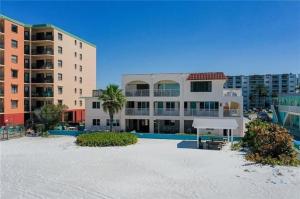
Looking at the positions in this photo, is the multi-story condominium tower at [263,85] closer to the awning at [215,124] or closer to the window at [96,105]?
the window at [96,105]

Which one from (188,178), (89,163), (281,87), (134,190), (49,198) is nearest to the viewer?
(49,198)

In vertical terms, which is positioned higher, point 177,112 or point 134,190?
point 177,112

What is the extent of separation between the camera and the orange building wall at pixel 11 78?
41.4 m

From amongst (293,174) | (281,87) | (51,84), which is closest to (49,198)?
(293,174)

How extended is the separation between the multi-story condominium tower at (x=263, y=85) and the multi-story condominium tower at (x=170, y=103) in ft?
380

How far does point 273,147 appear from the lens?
72.7ft

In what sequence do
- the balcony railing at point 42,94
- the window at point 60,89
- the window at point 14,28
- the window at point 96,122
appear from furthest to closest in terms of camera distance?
the window at point 60,89 → the balcony railing at point 42,94 → the window at point 14,28 → the window at point 96,122

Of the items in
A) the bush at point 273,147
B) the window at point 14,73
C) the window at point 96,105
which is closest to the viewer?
the bush at point 273,147

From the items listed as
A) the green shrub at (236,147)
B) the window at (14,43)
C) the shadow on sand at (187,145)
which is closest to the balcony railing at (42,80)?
the window at (14,43)

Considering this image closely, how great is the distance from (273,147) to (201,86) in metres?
15.6

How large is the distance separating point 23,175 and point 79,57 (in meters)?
40.9

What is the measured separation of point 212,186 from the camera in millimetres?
15078

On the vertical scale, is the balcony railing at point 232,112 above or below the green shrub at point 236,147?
above

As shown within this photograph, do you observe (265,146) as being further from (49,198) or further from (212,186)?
(49,198)
